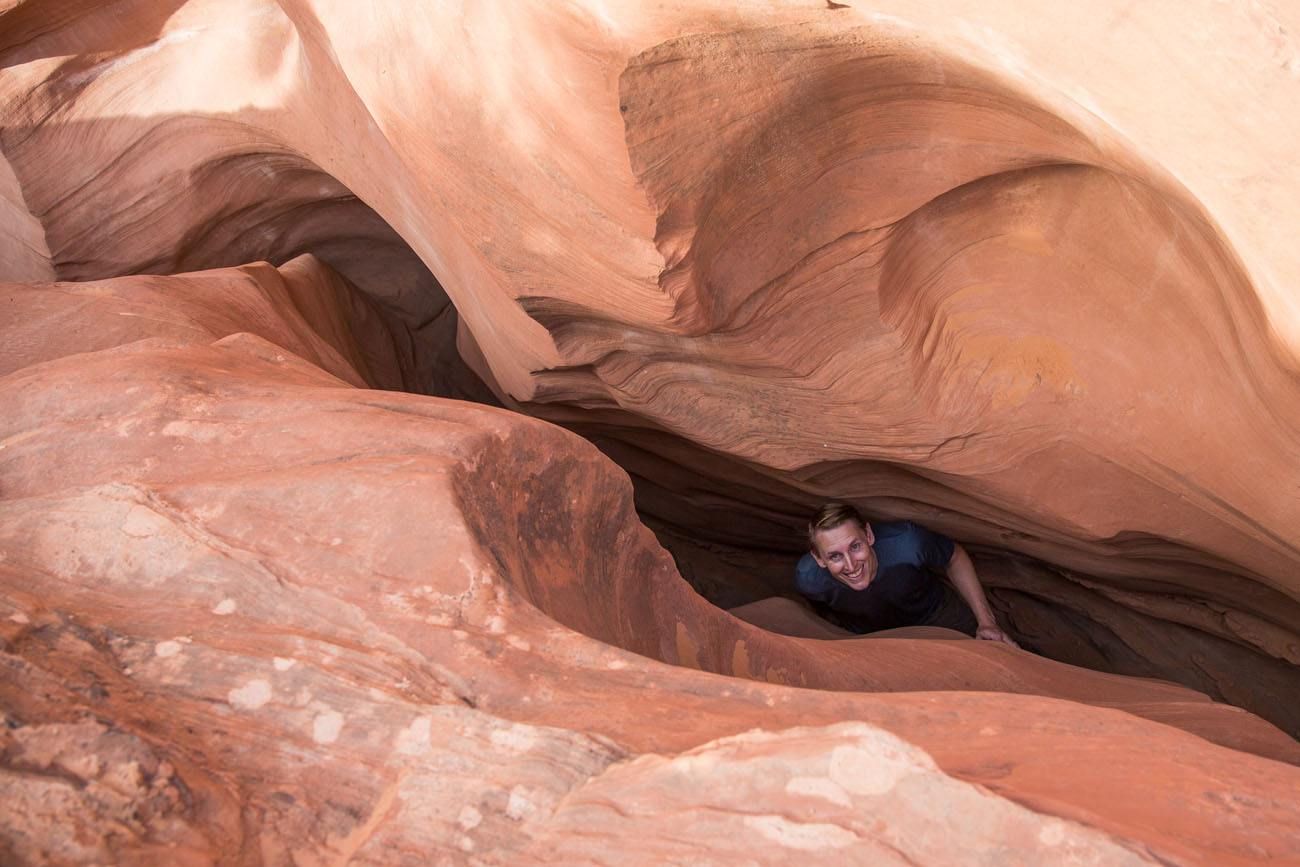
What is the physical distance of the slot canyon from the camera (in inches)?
59.1

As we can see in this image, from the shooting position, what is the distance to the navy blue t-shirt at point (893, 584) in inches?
172

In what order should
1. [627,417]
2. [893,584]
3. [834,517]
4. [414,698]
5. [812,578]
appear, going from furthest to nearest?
[812,578]
[893,584]
[627,417]
[834,517]
[414,698]

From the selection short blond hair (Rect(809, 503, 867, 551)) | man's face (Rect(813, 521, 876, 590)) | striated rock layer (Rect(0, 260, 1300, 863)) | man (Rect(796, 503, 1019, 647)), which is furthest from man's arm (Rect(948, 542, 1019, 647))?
striated rock layer (Rect(0, 260, 1300, 863))

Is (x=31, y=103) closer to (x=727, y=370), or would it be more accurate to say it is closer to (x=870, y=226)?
(x=727, y=370)

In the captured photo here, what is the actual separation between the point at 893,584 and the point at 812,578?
0.35m

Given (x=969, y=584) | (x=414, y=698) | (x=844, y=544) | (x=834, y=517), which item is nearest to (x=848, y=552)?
(x=844, y=544)

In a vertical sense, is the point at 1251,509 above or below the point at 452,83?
below

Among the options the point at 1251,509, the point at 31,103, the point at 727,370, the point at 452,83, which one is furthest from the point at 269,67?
the point at 1251,509

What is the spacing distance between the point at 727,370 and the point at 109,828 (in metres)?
2.35

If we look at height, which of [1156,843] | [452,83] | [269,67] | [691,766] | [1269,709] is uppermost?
[452,83]

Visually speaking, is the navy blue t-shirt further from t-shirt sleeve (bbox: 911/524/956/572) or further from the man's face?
the man's face

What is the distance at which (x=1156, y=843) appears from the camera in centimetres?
136

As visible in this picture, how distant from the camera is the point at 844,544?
413cm

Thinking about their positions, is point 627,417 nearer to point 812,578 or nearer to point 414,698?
point 812,578
